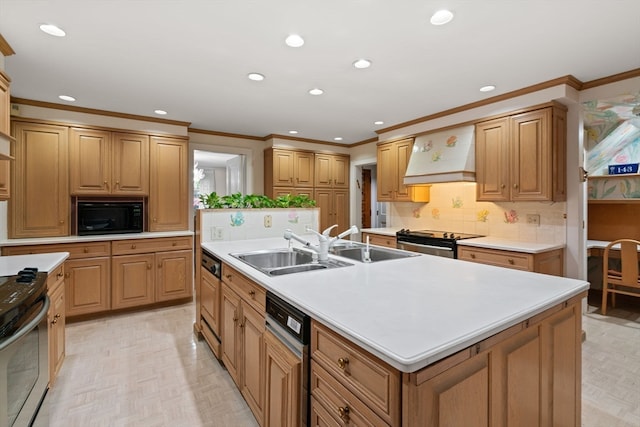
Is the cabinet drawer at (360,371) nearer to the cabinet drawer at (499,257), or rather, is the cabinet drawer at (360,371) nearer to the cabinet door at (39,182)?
the cabinet drawer at (499,257)

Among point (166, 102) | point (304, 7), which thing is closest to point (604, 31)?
point (304, 7)

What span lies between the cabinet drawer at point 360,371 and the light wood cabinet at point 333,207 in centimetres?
445

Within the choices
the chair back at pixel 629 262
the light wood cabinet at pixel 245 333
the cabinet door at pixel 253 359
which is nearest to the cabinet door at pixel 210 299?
the light wood cabinet at pixel 245 333

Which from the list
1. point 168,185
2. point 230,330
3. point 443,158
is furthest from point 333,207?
point 230,330

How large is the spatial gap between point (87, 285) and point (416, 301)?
361cm

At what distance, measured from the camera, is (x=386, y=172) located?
4727 mm

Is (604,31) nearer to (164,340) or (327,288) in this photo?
(327,288)

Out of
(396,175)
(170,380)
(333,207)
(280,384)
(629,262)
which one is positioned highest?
(396,175)

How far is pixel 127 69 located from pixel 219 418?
2.76 metres

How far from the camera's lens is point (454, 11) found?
187 cm

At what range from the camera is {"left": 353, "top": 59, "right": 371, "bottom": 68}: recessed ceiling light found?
2.52m

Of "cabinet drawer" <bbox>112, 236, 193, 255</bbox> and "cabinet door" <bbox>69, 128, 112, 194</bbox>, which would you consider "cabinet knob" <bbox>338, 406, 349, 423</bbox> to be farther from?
"cabinet door" <bbox>69, 128, 112, 194</bbox>

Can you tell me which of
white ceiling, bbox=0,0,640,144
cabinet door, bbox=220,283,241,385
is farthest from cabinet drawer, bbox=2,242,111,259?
cabinet door, bbox=220,283,241,385

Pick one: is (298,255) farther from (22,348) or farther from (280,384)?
(22,348)
